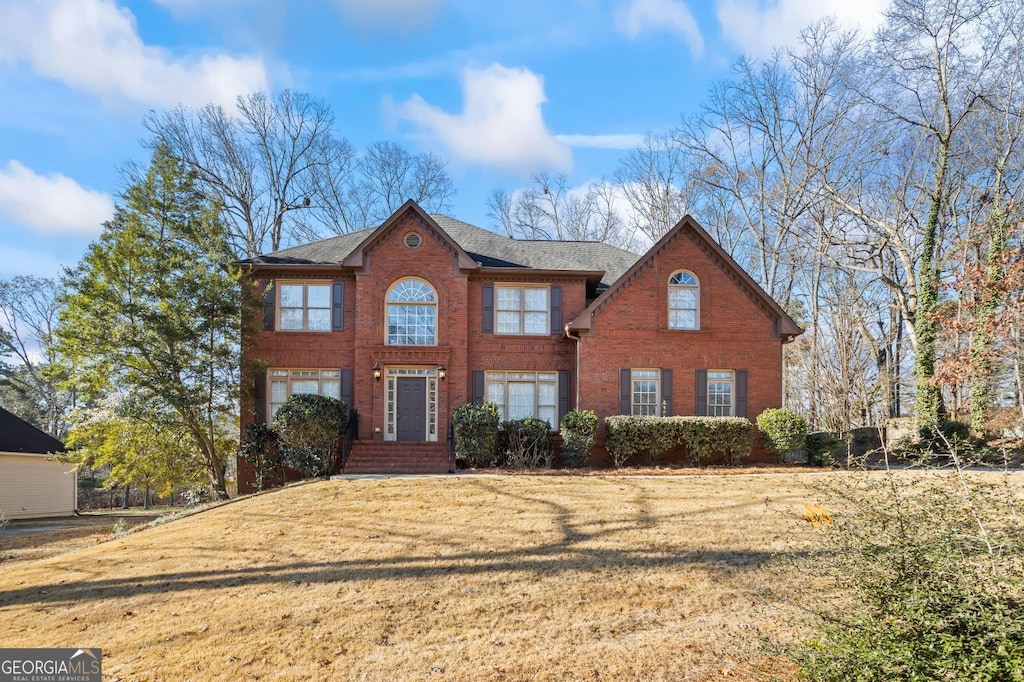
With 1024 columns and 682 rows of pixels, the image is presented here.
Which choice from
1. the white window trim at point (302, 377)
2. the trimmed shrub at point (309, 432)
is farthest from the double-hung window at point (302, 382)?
the trimmed shrub at point (309, 432)

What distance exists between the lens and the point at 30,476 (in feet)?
72.3

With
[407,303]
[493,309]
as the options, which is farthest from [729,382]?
[407,303]

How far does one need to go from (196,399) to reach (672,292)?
525 inches

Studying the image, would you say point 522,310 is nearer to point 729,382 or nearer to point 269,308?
point 729,382

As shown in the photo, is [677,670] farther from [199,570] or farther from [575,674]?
[199,570]

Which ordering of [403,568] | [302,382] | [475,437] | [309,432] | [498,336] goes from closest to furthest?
[403,568]
[309,432]
[475,437]
[302,382]
[498,336]

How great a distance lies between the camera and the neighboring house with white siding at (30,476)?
68.8 ft

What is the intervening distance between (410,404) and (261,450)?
13.6ft

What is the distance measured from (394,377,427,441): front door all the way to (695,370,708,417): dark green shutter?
7761mm

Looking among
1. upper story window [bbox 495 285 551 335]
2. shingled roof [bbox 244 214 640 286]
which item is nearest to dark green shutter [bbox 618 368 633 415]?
upper story window [bbox 495 285 551 335]

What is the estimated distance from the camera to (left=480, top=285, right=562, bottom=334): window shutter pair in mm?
18750

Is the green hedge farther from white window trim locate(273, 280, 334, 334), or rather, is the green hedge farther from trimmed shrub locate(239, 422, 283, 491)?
trimmed shrub locate(239, 422, 283, 491)

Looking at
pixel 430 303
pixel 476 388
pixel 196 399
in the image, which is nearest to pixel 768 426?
pixel 476 388

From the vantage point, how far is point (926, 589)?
4156mm
